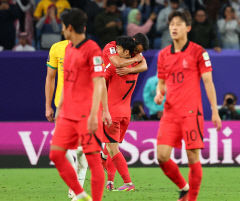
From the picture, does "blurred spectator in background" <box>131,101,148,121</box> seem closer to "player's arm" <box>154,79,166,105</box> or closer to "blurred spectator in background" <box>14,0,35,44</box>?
"blurred spectator in background" <box>14,0,35,44</box>

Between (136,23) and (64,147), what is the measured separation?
32.2 ft

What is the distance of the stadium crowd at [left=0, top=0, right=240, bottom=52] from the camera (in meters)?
16.0

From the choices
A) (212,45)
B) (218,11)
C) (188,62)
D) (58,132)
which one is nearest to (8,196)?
(58,132)

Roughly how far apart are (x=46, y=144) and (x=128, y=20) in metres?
4.53

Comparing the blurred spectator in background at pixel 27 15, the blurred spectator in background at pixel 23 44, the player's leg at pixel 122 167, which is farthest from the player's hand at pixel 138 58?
the blurred spectator in background at pixel 27 15

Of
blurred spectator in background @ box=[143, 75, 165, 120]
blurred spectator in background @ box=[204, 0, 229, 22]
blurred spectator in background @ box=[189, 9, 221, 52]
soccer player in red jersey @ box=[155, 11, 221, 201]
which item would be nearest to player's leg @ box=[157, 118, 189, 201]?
soccer player in red jersey @ box=[155, 11, 221, 201]

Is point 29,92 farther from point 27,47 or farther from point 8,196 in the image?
point 8,196

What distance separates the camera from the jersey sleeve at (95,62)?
6875 mm

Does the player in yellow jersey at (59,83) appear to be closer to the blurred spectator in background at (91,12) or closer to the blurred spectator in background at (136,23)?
the blurred spectator in background at (136,23)

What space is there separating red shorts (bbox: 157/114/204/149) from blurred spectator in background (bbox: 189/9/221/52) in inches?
336

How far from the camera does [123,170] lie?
980 cm

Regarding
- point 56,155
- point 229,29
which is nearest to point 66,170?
point 56,155

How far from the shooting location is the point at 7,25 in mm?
16141

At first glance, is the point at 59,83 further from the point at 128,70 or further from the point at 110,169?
the point at 110,169
